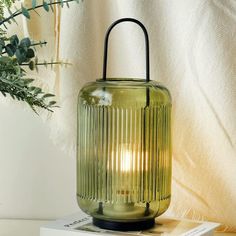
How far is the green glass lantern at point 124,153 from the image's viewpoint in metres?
1.14

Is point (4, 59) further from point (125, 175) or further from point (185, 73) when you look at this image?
point (185, 73)

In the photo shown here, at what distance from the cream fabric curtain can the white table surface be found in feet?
0.37

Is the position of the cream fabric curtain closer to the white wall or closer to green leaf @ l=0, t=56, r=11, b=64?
the white wall

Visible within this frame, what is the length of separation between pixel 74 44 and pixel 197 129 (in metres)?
0.30

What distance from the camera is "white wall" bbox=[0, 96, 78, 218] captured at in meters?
1.47

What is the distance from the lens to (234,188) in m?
1.33

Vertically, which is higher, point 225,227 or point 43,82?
point 43,82

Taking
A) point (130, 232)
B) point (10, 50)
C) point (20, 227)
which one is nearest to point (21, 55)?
point (10, 50)

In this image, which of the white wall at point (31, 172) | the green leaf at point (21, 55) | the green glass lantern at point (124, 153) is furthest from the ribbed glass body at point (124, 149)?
the white wall at point (31, 172)

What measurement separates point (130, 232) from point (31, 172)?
0.43 meters

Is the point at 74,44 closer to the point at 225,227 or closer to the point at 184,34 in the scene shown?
the point at 184,34

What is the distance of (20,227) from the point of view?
140 centimetres

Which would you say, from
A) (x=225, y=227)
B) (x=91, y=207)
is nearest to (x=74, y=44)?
(x=91, y=207)

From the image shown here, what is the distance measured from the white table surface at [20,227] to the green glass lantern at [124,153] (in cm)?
24
